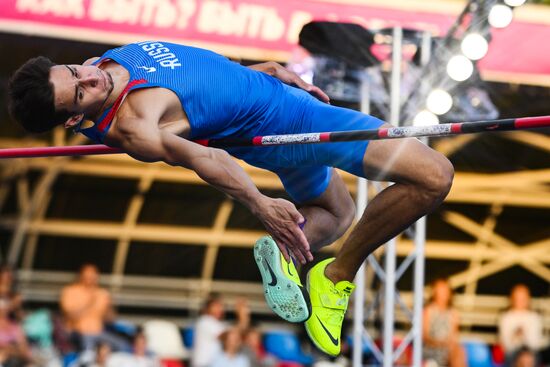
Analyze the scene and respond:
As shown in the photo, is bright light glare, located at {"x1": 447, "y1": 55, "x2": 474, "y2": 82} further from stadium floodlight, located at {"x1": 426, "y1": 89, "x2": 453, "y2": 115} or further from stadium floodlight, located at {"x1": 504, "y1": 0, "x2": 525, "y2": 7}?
stadium floodlight, located at {"x1": 504, "y1": 0, "x2": 525, "y2": 7}

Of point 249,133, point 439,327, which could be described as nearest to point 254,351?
point 439,327

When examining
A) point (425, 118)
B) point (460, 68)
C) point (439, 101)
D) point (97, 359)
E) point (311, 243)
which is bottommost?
point (97, 359)

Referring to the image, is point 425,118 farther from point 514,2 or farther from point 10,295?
point 10,295

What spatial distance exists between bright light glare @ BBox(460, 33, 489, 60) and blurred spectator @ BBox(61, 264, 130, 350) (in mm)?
3706

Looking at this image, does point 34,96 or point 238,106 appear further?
point 238,106

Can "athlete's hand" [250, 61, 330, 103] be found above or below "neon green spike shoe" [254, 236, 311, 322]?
above

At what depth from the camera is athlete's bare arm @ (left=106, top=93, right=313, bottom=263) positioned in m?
4.31

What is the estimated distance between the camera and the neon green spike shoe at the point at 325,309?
5.03 metres

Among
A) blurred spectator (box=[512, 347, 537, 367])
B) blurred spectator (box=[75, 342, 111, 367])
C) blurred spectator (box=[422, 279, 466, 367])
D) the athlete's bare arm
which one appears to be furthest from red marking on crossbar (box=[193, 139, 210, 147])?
blurred spectator (box=[512, 347, 537, 367])

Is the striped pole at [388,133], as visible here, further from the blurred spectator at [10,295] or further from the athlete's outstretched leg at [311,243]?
the blurred spectator at [10,295]

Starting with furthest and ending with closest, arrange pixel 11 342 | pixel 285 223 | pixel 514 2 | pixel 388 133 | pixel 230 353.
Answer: pixel 230 353 → pixel 11 342 → pixel 514 2 → pixel 388 133 → pixel 285 223

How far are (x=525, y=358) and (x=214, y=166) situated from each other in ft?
21.7

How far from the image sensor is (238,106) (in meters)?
4.77

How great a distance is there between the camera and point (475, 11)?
8000 mm
